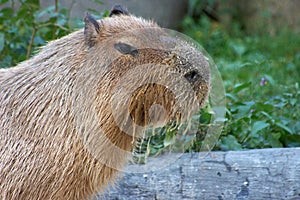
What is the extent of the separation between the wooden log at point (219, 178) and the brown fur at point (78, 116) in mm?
581

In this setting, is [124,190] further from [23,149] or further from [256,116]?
[256,116]

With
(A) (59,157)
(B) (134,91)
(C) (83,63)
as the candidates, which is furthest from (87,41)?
(A) (59,157)

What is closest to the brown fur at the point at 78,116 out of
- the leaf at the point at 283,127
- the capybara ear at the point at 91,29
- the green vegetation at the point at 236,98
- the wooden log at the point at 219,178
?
the capybara ear at the point at 91,29

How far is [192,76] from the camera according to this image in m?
3.19

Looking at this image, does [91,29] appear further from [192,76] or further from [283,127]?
[283,127]

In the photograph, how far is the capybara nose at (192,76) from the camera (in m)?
3.17

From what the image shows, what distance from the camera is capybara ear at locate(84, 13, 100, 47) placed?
3.33 meters

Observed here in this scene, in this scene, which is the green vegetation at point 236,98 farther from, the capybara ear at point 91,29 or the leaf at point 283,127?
the capybara ear at point 91,29

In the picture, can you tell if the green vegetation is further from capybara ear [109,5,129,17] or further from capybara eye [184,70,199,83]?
capybara ear [109,5,129,17]

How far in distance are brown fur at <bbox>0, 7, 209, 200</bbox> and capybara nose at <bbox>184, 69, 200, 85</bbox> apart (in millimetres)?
22

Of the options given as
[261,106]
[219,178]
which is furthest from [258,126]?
[219,178]

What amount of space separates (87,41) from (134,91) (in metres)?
0.38

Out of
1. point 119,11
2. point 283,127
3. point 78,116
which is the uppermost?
point 119,11

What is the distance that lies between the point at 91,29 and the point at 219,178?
1259 mm
